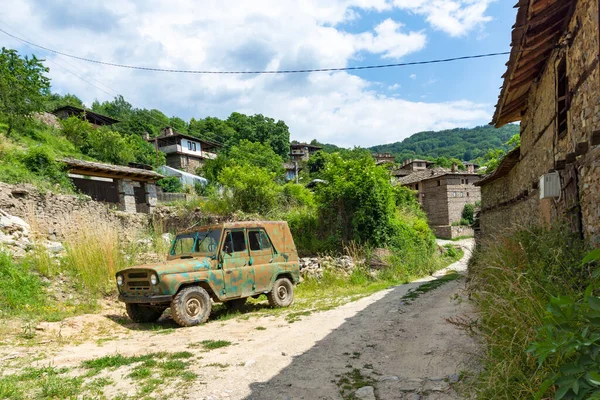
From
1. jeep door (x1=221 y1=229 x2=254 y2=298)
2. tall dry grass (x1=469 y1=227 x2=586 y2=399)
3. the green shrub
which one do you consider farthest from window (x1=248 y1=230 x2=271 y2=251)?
the green shrub

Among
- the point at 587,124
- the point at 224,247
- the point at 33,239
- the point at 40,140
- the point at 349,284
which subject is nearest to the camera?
→ the point at 587,124

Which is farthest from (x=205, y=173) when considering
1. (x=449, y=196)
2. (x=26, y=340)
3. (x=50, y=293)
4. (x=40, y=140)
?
(x=26, y=340)

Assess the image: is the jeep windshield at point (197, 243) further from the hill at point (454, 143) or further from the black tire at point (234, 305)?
the hill at point (454, 143)

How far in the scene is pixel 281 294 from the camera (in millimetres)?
9078

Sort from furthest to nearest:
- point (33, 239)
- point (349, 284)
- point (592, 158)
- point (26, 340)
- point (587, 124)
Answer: point (349, 284) < point (33, 239) < point (26, 340) < point (587, 124) < point (592, 158)

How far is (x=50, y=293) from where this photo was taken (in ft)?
26.4

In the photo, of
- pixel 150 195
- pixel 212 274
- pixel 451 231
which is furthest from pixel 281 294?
pixel 451 231

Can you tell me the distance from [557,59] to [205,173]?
36927mm

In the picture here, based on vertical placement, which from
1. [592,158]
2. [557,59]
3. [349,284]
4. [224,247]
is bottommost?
[349,284]

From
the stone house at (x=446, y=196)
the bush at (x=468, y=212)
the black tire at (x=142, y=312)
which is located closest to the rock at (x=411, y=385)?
the black tire at (x=142, y=312)

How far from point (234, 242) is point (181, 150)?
4049cm

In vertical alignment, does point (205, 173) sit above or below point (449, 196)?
above

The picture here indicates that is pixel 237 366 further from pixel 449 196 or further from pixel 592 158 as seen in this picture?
pixel 449 196

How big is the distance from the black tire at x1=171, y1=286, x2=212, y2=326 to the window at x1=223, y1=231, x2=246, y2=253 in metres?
1.09
